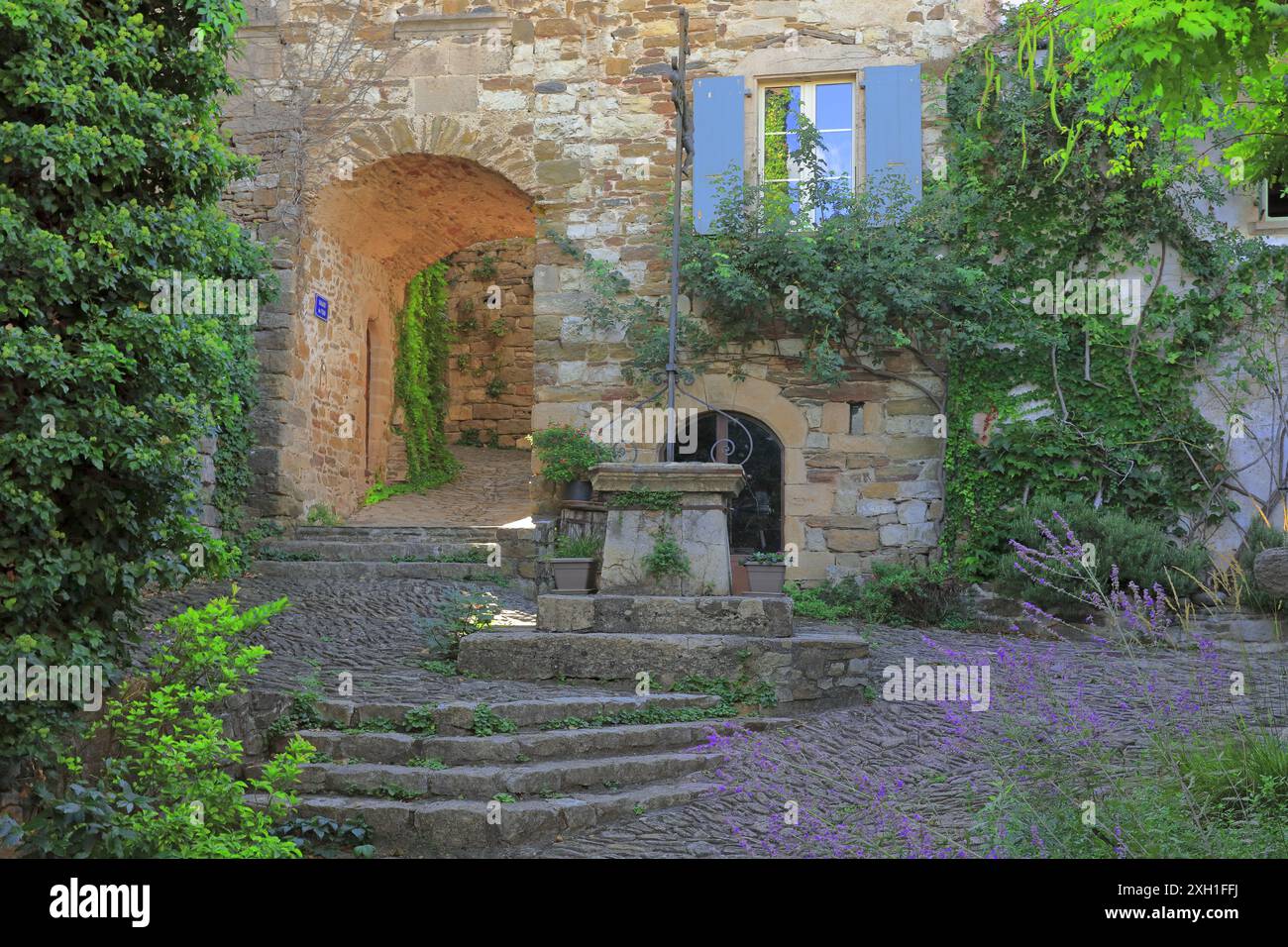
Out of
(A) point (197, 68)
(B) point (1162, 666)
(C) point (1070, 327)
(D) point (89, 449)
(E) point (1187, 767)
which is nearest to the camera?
(E) point (1187, 767)

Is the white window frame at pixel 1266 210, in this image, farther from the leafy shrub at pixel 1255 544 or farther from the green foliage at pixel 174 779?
the green foliage at pixel 174 779

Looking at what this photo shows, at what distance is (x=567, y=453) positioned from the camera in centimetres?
1024

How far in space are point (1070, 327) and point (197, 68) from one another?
722 cm

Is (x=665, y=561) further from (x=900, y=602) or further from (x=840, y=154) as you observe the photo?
(x=840, y=154)

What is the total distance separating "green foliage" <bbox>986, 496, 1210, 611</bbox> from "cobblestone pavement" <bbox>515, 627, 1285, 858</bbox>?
200cm

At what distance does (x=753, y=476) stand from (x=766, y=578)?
3.21 metres

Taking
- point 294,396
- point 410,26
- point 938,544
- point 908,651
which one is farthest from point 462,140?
point 908,651

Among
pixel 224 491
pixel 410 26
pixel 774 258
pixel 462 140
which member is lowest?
pixel 224 491

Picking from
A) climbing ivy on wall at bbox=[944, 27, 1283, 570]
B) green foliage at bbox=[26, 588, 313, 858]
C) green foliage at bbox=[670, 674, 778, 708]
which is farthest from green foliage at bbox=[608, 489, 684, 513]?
climbing ivy on wall at bbox=[944, 27, 1283, 570]

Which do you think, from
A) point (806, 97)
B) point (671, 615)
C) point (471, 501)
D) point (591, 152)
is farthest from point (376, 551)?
point (806, 97)

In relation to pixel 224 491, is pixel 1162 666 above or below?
below

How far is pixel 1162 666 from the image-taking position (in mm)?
6715
